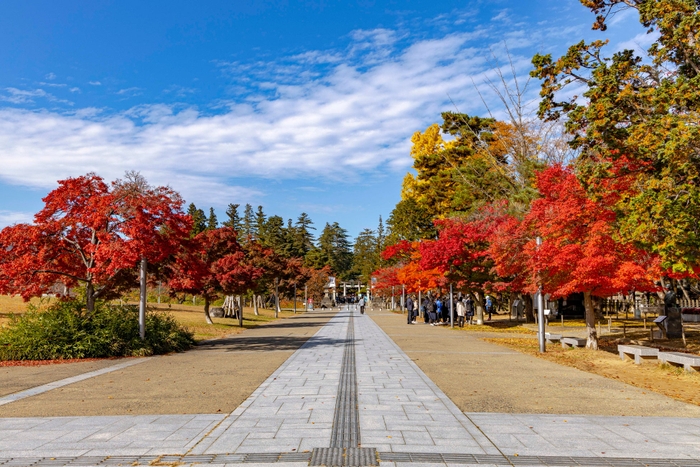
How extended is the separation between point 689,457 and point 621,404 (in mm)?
2696

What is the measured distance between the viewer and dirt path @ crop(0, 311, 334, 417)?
23.3 feet

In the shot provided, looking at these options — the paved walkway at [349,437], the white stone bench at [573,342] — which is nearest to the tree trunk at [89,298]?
the paved walkway at [349,437]

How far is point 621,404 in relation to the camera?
7.48 m

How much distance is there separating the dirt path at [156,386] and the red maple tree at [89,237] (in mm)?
2605

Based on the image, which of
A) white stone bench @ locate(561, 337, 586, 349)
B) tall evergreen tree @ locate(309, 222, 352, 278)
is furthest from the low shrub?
tall evergreen tree @ locate(309, 222, 352, 278)

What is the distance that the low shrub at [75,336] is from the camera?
41.1ft

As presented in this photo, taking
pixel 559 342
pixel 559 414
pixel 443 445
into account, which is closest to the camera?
pixel 443 445

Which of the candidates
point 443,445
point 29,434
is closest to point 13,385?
point 29,434

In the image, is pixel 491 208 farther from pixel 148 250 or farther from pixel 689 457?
pixel 689 457

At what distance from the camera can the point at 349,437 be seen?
18.3 feet

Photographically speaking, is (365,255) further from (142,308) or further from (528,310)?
(142,308)

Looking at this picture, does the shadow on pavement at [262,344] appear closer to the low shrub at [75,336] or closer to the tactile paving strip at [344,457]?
the low shrub at [75,336]

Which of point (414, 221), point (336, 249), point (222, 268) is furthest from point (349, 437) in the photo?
point (336, 249)

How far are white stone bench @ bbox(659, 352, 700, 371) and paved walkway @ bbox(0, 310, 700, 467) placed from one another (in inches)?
187
